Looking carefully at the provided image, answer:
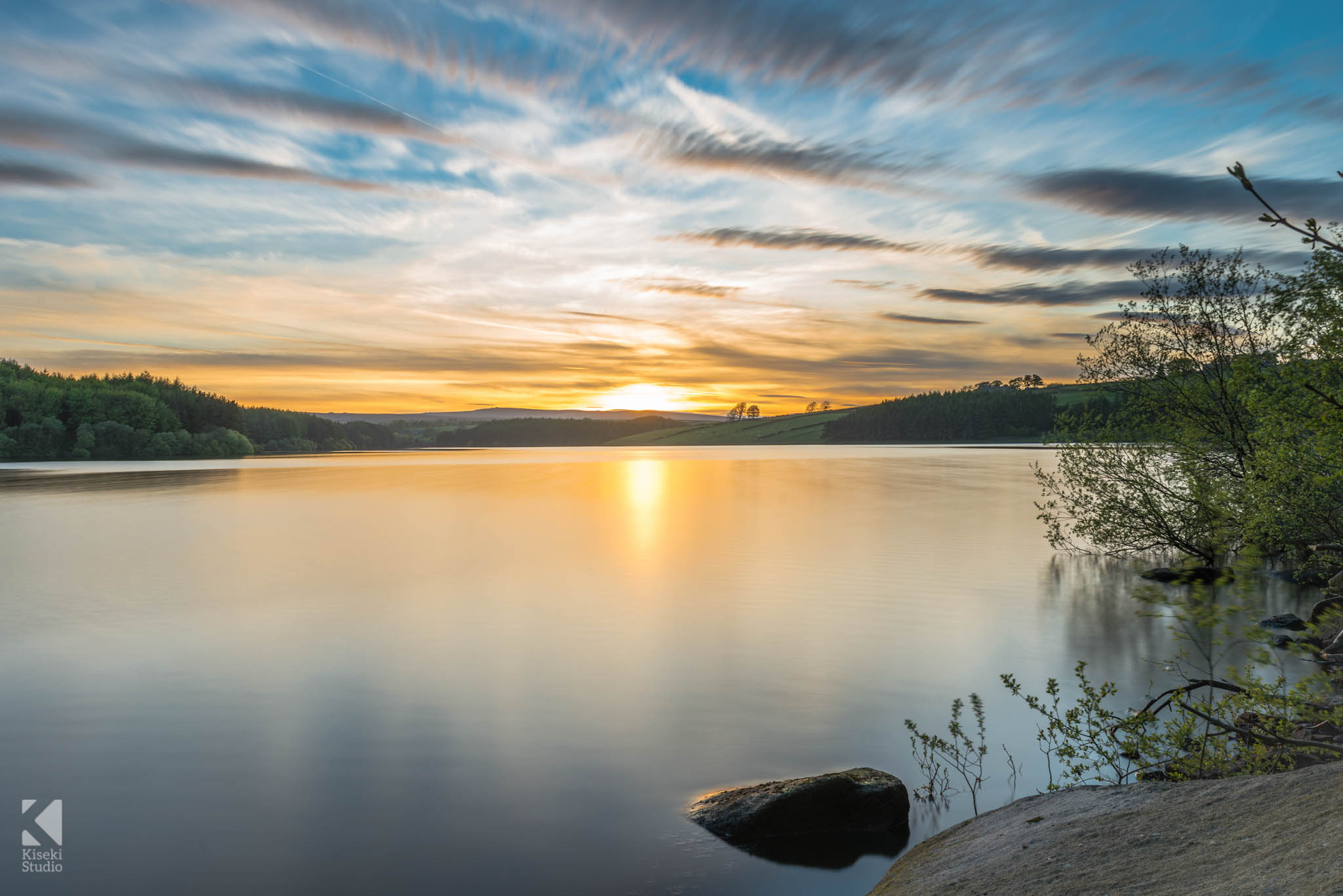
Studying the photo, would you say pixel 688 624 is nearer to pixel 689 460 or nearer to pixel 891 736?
pixel 891 736

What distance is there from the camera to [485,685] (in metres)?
14.9

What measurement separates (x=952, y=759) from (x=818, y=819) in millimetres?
3197

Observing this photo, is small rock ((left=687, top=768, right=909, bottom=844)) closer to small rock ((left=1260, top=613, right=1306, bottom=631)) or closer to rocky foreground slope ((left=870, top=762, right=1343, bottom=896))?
rocky foreground slope ((left=870, top=762, right=1343, bottom=896))

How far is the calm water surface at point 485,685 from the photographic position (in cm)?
863

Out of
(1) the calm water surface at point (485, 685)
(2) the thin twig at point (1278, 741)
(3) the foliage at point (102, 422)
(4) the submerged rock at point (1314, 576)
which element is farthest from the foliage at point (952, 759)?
(3) the foliage at point (102, 422)

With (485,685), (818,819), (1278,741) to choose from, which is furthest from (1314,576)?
(485,685)

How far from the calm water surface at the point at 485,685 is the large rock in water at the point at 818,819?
0.25m

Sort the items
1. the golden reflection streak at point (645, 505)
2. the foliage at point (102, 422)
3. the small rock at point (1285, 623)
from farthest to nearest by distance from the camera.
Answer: the foliage at point (102, 422) < the golden reflection streak at point (645, 505) < the small rock at point (1285, 623)

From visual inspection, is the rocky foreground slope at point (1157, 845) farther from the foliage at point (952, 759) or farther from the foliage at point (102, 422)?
the foliage at point (102, 422)

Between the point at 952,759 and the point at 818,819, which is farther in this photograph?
the point at 952,759

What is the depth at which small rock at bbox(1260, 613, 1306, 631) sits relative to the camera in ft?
55.6

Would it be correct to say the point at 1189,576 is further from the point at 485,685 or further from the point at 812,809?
the point at 485,685

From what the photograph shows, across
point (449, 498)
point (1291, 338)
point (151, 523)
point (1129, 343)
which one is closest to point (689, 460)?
point (449, 498)

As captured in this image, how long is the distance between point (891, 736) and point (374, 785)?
782 cm
